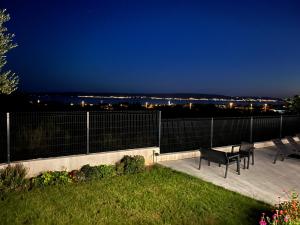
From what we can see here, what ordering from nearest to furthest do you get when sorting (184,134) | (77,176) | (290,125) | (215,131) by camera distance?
(77,176) < (184,134) < (215,131) < (290,125)

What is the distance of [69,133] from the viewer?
8.55 m

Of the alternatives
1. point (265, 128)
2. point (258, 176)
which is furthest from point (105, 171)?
point (265, 128)

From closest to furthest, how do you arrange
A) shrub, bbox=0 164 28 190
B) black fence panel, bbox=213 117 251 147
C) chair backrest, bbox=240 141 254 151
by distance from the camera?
1. shrub, bbox=0 164 28 190
2. chair backrest, bbox=240 141 254 151
3. black fence panel, bbox=213 117 251 147

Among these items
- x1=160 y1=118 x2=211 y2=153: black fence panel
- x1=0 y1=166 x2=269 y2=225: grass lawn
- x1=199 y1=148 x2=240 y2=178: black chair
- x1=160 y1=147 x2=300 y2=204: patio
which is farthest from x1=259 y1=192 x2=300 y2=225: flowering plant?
x1=160 y1=118 x2=211 y2=153: black fence panel

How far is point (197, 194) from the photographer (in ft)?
22.8

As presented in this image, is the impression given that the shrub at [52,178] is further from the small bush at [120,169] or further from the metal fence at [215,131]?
the metal fence at [215,131]

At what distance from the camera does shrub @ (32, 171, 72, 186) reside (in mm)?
7305

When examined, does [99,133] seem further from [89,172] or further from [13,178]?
[13,178]

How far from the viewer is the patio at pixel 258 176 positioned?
7342 millimetres

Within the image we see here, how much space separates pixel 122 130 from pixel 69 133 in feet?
5.83

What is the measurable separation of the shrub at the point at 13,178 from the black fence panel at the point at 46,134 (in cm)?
55

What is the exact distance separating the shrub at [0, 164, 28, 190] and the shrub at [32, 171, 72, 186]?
0.30 m

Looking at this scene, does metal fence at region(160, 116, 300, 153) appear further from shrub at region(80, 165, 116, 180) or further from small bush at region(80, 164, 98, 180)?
small bush at region(80, 164, 98, 180)

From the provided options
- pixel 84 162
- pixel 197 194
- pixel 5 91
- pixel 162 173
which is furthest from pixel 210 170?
pixel 5 91
